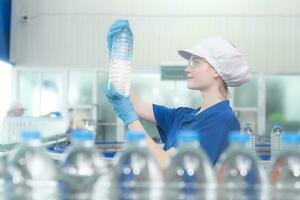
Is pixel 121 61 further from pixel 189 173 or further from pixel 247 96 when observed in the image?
pixel 247 96

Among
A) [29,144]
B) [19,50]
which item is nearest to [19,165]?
[29,144]

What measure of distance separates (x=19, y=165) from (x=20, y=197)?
0.06 m

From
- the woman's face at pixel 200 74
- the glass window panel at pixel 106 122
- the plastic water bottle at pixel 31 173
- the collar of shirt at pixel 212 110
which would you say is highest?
the woman's face at pixel 200 74

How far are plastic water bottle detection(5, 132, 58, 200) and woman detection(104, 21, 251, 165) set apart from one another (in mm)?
558

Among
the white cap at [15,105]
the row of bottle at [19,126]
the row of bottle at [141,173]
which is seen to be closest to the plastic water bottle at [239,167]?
the row of bottle at [141,173]

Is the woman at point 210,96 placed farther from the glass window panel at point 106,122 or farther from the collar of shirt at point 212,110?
the glass window panel at point 106,122

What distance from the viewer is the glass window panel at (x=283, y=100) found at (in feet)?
23.9

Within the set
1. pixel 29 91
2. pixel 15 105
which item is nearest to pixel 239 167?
pixel 15 105

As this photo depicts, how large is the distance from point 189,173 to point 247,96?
677cm

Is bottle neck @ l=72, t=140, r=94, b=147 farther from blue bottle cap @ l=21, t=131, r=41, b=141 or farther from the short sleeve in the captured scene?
the short sleeve

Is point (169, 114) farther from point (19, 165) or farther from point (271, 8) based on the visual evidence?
point (271, 8)

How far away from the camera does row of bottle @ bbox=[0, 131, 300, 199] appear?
717mm

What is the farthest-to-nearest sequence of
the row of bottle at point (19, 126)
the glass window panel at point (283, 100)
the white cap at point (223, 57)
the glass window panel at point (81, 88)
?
the glass window panel at point (81, 88)
the glass window panel at point (283, 100)
the row of bottle at point (19, 126)
the white cap at point (223, 57)

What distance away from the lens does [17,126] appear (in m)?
2.83
